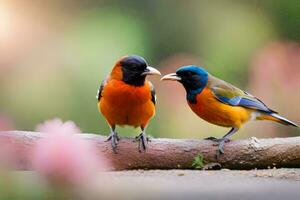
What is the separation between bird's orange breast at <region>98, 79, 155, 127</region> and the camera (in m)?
1.65

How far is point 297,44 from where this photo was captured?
274cm

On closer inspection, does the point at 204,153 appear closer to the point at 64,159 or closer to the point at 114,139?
the point at 114,139

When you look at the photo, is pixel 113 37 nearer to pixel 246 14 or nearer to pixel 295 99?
pixel 246 14

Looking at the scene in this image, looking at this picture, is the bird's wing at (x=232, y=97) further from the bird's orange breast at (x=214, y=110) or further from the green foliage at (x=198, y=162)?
the green foliage at (x=198, y=162)

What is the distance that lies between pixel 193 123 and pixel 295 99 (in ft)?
1.62

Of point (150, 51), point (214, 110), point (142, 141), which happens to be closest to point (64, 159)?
point (142, 141)

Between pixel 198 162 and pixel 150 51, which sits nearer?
pixel 198 162

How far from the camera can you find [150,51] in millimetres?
2566

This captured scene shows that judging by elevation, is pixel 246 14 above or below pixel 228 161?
above

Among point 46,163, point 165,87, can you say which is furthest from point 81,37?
point 46,163

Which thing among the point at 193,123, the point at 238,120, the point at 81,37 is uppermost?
the point at 81,37

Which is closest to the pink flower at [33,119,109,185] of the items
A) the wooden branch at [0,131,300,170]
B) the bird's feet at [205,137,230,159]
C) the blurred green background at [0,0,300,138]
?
the wooden branch at [0,131,300,170]

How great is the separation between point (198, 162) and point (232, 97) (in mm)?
322

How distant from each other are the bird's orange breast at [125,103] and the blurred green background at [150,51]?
54 centimetres
